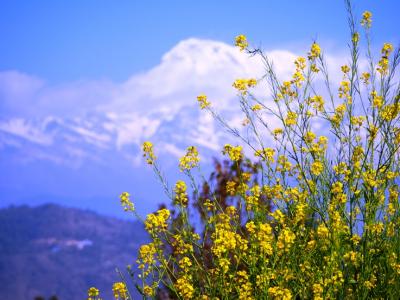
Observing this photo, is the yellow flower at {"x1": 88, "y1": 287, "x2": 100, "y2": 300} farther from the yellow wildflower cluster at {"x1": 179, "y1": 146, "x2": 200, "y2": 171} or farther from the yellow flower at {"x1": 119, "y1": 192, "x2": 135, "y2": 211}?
the yellow wildflower cluster at {"x1": 179, "y1": 146, "x2": 200, "y2": 171}

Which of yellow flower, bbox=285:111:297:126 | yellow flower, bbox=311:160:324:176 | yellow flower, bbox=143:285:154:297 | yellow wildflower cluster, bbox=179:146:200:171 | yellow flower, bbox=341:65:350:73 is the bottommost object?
yellow flower, bbox=143:285:154:297

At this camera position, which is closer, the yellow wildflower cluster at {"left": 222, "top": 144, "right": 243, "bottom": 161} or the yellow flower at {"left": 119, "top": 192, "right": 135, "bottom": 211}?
the yellow flower at {"left": 119, "top": 192, "right": 135, "bottom": 211}

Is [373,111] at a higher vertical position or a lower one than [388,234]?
higher

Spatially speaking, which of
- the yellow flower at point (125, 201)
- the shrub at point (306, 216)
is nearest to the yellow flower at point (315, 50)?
the shrub at point (306, 216)

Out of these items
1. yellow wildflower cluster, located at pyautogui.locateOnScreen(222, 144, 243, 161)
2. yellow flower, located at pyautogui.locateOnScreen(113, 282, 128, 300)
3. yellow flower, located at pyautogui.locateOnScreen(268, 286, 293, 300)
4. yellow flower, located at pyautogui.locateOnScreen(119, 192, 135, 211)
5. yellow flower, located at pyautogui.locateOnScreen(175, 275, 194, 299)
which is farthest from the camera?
yellow wildflower cluster, located at pyautogui.locateOnScreen(222, 144, 243, 161)

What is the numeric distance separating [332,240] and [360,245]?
2.80 ft

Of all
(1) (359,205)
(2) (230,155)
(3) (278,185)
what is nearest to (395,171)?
(1) (359,205)

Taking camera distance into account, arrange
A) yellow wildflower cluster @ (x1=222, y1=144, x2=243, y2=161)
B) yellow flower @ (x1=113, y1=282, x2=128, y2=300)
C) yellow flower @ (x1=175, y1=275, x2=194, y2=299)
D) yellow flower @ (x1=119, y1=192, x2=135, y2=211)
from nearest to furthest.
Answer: yellow flower @ (x1=175, y1=275, x2=194, y2=299) → yellow flower @ (x1=113, y1=282, x2=128, y2=300) → yellow flower @ (x1=119, y1=192, x2=135, y2=211) → yellow wildflower cluster @ (x1=222, y1=144, x2=243, y2=161)

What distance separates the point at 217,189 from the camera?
11.7 m

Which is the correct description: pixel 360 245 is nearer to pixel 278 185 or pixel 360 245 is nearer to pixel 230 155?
pixel 278 185

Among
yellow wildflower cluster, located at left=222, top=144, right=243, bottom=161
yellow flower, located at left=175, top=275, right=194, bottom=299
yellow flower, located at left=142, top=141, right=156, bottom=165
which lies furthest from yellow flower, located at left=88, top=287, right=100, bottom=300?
yellow wildflower cluster, located at left=222, top=144, right=243, bottom=161

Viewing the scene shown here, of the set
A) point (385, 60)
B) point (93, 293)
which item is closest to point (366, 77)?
point (385, 60)

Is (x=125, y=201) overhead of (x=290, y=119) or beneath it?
beneath

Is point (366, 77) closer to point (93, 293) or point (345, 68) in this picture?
point (345, 68)
